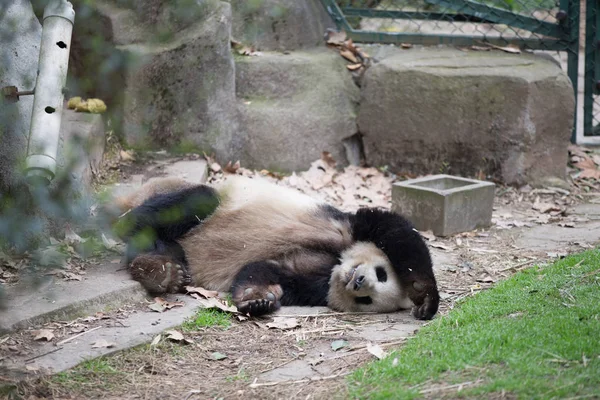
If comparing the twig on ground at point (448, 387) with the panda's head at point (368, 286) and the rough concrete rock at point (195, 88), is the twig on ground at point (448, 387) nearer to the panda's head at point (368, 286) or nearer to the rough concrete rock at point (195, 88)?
the panda's head at point (368, 286)

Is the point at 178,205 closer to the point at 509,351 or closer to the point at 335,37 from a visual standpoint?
the point at 509,351

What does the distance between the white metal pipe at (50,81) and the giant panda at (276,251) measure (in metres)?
2.19

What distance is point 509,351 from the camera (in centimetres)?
377

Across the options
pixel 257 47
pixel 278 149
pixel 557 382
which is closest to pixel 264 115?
pixel 278 149

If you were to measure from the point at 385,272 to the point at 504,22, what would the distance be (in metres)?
4.72

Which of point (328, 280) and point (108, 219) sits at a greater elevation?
point (108, 219)

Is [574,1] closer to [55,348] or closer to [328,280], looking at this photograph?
[328,280]

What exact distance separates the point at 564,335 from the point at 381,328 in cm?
122

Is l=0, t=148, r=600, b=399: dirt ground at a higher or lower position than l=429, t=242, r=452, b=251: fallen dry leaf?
lower

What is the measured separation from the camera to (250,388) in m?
3.89

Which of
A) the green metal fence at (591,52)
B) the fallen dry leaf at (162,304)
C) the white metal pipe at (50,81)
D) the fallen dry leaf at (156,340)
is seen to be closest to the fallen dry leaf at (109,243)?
the white metal pipe at (50,81)

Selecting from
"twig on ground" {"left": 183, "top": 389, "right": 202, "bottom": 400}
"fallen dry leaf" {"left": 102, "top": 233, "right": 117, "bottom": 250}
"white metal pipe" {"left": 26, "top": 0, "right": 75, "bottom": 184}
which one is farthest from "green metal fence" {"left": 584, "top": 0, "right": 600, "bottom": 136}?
"white metal pipe" {"left": 26, "top": 0, "right": 75, "bottom": 184}

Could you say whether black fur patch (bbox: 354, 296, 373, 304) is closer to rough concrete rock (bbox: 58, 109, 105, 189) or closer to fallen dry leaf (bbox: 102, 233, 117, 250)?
rough concrete rock (bbox: 58, 109, 105, 189)

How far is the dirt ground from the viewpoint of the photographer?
3852 mm
